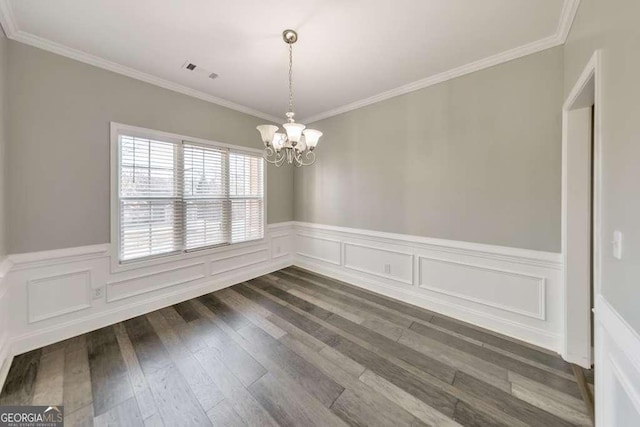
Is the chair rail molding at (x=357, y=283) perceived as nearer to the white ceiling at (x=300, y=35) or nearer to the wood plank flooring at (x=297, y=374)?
Result: the wood plank flooring at (x=297, y=374)

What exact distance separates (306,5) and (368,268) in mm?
3066

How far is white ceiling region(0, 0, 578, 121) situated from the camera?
1.77 metres

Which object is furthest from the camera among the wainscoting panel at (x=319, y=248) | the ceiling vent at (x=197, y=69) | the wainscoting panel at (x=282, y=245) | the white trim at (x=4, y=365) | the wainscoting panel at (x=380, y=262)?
the wainscoting panel at (x=282, y=245)

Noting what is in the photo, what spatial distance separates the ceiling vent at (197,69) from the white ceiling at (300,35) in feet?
0.23

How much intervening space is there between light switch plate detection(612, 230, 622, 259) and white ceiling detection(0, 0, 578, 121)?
1745 millimetres

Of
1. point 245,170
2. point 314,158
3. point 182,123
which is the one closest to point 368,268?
point 314,158

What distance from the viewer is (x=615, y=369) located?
1.04m

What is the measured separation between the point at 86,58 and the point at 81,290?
2336mm

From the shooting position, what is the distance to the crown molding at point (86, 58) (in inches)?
73.3

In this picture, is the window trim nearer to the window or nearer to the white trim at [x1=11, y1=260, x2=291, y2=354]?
the window

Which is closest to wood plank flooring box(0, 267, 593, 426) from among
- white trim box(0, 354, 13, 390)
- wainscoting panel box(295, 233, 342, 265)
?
white trim box(0, 354, 13, 390)

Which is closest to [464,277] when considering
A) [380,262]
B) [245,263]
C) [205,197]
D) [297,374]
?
[380,262]

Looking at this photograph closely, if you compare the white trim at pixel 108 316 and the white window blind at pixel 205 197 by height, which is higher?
the white window blind at pixel 205 197

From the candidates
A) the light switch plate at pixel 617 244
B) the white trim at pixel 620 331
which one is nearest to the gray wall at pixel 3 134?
the white trim at pixel 620 331
